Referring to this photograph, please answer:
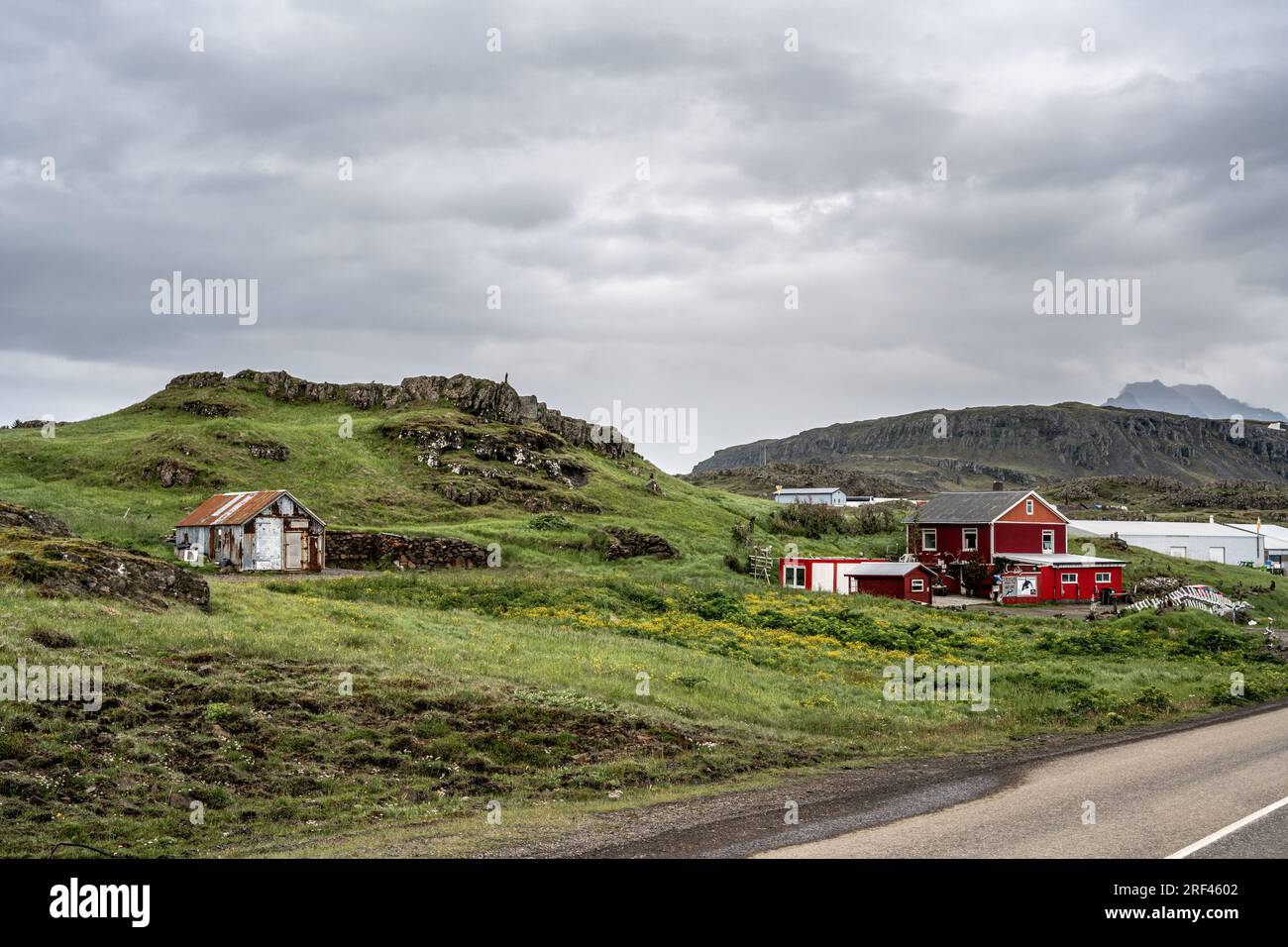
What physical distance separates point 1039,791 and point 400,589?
105 feet

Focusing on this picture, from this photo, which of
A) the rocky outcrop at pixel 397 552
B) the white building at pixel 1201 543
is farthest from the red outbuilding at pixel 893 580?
the white building at pixel 1201 543

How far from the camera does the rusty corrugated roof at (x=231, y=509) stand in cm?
5069

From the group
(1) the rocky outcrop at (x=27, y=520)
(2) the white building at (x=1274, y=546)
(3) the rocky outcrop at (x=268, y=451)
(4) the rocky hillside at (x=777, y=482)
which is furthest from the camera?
(4) the rocky hillside at (x=777, y=482)

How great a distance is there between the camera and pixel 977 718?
2458 centimetres

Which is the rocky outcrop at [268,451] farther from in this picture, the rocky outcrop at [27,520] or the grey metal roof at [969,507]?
the grey metal roof at [969,507]

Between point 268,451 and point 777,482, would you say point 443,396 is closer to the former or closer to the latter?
point 268,451

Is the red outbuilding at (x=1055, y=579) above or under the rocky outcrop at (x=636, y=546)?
under

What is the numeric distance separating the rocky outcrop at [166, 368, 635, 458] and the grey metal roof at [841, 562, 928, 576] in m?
48.4

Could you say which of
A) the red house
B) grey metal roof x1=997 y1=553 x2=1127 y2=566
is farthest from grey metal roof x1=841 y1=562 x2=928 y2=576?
grey metal roof x1=997 y1=553 x2=1127 y2=566

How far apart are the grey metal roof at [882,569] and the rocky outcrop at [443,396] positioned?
4837 centimetres

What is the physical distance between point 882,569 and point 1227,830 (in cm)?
4883

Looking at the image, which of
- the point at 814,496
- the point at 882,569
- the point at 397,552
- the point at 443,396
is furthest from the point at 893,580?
the point at 814,496

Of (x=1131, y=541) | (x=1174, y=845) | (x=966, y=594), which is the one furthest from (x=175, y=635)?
(x=1131, y=541)
